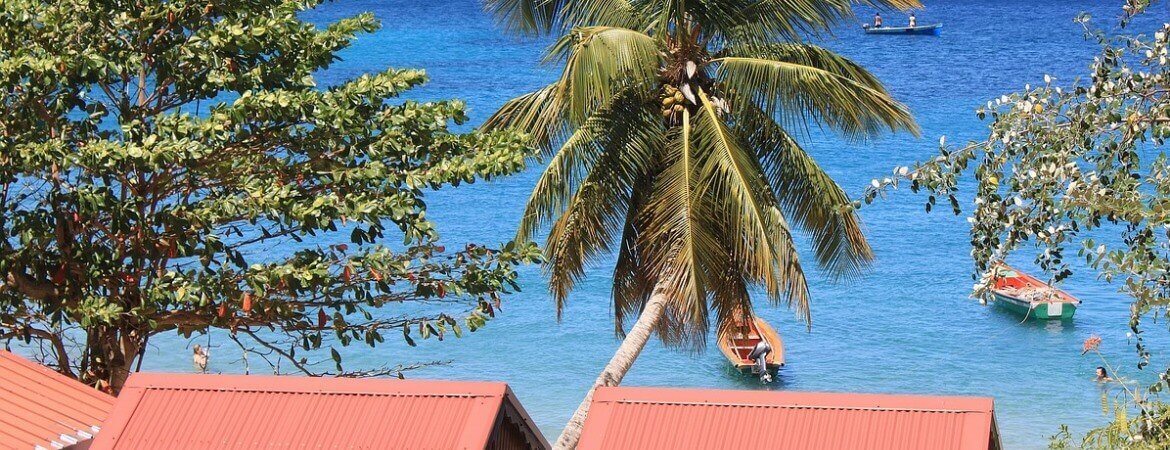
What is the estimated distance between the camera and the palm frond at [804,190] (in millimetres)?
12961

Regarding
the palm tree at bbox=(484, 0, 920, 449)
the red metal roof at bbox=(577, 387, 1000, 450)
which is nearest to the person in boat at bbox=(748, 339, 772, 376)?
the palm tree at bbox=(484, 0, 920, 449)

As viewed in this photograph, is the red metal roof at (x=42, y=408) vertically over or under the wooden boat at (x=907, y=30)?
under

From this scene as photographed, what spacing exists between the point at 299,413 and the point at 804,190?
23.9 ft

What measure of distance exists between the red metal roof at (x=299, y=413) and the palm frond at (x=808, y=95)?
6.38 meters

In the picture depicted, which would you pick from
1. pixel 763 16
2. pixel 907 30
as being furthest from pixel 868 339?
pixel 907 30

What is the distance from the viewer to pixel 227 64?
9492 millimetres

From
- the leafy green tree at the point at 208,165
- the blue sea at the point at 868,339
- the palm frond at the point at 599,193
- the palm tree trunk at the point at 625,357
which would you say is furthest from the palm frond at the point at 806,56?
the leafy green tree at the point at 208,165

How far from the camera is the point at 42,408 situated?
7.76m

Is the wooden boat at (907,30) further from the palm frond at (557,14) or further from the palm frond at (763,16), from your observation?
the palm frond at (763,16)

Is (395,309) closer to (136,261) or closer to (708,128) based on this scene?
(708,128)

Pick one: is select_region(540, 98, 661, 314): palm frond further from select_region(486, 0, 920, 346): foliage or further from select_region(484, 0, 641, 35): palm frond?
select_region(484, 0, 641, 35): palm frond

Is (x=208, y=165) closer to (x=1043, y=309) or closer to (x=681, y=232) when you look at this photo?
(x=681, y=232)

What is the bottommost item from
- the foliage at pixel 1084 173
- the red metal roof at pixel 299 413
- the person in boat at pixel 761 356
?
the person in boat at pixel 761 356

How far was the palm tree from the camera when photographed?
1235 centimetres
